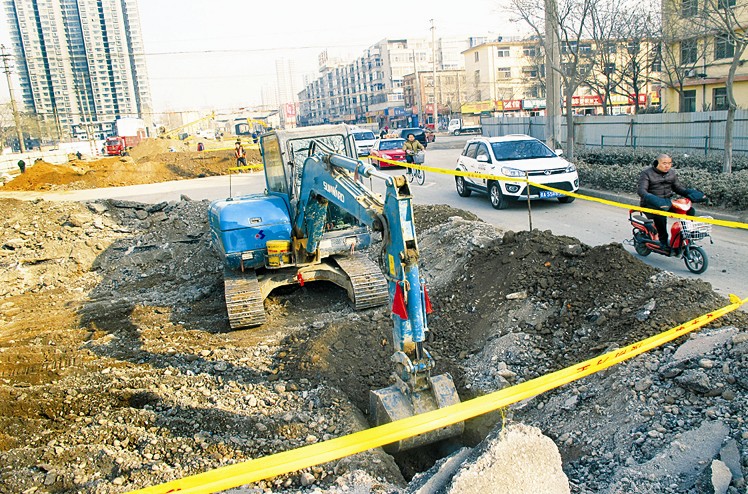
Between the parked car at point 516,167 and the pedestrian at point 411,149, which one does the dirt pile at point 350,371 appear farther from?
the pedestrian at point 411,149

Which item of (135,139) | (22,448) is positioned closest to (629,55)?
(22,448)

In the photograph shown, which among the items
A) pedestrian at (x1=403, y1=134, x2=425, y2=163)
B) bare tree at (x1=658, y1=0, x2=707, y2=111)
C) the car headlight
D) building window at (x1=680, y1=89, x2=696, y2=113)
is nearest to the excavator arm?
the car headlight

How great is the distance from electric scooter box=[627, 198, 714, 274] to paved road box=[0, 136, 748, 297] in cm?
22

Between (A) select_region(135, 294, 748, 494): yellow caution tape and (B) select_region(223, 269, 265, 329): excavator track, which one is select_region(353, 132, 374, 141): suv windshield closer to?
(B) select_region(223, 269, 265, 329): excavator track

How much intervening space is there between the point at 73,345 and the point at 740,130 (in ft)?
70.2

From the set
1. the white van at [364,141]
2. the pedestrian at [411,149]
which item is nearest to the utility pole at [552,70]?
the pedestrian at [411,149]

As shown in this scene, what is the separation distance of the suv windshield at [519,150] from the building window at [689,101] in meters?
21.2

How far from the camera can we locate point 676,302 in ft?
20.7

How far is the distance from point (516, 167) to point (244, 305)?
9.24 meters

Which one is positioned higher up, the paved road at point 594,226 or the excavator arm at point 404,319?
the excavator arm at point 404,319

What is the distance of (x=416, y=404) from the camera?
16.6ft

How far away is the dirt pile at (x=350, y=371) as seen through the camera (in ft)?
15.7

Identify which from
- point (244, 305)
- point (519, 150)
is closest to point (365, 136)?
point (519, 150)

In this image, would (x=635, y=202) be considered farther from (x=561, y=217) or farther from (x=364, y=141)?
(x=364, y=141)
